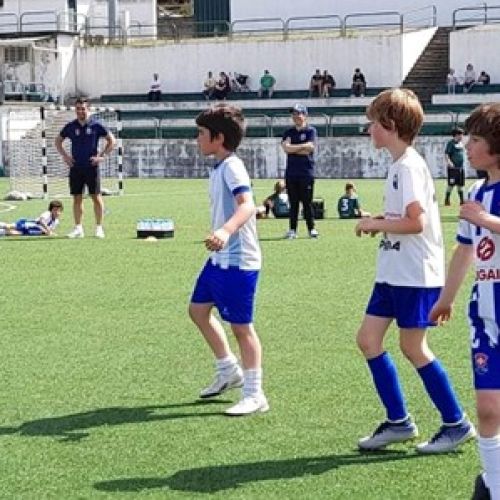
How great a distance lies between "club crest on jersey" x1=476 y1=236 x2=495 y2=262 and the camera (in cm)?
498

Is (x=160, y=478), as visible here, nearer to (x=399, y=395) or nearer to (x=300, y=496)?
(x=300, y=496)

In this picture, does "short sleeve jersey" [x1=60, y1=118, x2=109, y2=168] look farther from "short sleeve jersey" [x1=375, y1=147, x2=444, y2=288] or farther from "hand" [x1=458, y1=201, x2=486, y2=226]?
"hand" [x1=458, y1=201, x2=486, y2=226]

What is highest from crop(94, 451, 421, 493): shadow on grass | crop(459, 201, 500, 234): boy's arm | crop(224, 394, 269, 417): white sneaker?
crop(459, 201, 500, 234): boy's arm

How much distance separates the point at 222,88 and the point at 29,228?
31.3 meters

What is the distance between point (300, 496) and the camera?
5.60 m

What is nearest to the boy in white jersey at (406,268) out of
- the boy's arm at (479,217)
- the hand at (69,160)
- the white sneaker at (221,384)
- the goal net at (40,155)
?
the boy's arm at (479,217)

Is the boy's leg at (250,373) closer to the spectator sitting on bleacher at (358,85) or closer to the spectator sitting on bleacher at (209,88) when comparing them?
the spectator sitting on bleacher at (358,85)

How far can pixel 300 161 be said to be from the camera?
17984mm

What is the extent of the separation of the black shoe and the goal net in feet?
85.5

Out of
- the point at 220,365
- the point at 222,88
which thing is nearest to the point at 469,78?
the point at 222,88

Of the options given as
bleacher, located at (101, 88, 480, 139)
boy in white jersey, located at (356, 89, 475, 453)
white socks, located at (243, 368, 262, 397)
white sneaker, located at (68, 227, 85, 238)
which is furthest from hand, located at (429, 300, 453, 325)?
bleacher, located at (101, 88, 480, 139)

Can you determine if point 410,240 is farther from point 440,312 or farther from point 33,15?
point 33,15

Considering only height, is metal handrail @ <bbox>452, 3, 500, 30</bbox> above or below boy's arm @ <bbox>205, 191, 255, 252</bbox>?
above

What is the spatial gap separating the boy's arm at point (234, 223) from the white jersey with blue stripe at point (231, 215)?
0.19ft
